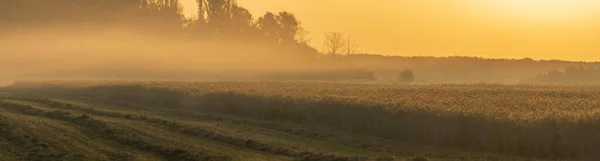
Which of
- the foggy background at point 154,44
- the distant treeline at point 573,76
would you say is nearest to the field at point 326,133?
the foggy background at point 154,44

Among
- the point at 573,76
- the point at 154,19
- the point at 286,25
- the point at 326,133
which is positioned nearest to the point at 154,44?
the point at 154,19

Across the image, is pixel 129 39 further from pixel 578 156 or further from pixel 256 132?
pixel 578 156

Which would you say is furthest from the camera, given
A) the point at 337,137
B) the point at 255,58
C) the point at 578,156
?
the point at 255,58

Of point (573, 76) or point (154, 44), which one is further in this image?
point (573, 76)

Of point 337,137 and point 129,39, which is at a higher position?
point 129,39

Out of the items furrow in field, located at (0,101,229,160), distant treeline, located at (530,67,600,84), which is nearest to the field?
furrow in field, located at (0,101,229,160)

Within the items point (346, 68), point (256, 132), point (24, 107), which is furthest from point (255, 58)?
point (256, 132)

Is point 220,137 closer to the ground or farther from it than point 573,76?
closer to the ground

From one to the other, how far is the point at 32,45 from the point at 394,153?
101m

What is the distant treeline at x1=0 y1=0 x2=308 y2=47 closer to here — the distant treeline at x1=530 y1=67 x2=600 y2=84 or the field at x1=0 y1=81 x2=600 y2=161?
the distant treeline at x1=530 y1=67 x2=600 y2=84

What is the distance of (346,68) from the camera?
422 feet

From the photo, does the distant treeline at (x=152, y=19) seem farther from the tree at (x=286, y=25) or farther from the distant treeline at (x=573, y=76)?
the distant treeline at (x=573, y=76)

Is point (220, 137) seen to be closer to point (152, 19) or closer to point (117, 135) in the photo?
point (117, 135)

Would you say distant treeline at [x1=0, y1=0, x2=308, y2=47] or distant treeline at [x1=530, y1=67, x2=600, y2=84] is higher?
distant treeline at [x1=0, y1=0, x2=308, y2=47]
